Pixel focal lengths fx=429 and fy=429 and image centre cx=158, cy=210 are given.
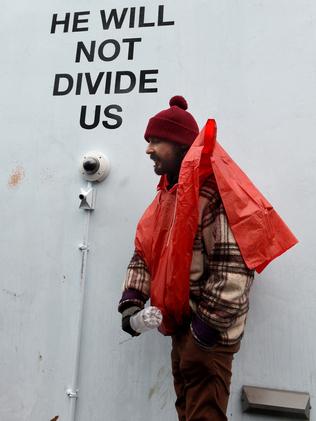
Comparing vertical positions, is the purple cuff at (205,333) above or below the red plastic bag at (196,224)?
below

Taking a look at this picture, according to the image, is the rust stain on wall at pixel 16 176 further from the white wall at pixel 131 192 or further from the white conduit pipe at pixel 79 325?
the white conduit pipe at pixel 79 325

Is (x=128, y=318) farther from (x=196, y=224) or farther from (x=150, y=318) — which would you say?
(x=196, y=224)

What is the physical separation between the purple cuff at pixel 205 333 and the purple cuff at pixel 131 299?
28 cm

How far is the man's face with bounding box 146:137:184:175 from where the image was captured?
144 centimetres

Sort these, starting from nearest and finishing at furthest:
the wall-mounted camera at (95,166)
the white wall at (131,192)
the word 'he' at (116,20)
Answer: the white wall at (131,192) → the wall-mounted camera at (95,166) → the word 'he' at (116,20)

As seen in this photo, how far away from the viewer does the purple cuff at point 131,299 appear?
4.64 feet

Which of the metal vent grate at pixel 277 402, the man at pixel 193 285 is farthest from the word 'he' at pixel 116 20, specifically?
the metal vent grate at pixel 277 402

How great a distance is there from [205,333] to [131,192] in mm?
733

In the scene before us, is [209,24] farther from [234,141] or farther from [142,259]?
[142,259]

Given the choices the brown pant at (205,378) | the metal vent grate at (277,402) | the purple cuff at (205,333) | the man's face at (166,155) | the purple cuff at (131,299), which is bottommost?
the metal vent grate at (277,402)

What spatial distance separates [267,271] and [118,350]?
644mm

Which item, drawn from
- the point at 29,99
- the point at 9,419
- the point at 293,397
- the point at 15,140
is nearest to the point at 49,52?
the point at 29,99

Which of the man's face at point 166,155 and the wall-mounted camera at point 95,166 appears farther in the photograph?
the wall-mounted camera at point 95,166

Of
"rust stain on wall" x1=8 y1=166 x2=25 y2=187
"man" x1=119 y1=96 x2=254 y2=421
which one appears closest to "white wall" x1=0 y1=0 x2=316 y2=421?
"rust stain on wall" x1=8 y1=166 x2=25 y2=187
